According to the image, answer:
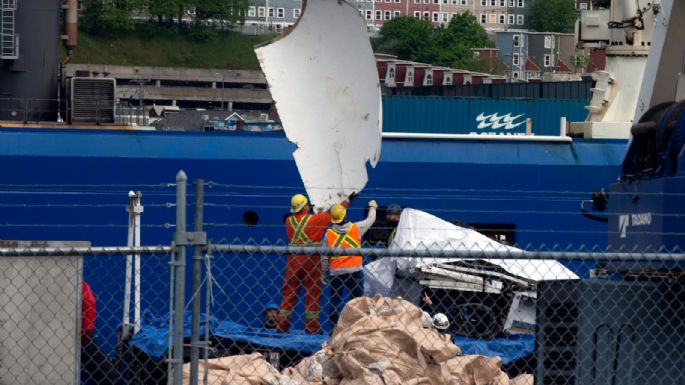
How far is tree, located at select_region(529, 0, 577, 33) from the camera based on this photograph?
443 feet

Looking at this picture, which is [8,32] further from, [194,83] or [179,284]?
[194,83]

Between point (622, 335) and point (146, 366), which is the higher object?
point (622, 335)

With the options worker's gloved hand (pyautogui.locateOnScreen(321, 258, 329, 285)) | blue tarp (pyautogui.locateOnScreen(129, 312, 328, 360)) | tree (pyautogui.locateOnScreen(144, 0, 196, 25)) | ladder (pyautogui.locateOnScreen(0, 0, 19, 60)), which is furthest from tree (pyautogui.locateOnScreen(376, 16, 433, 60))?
blue tarp (pyautogui.locateOnScreen(129, 312, 328, 360))

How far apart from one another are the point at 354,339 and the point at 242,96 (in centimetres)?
7338

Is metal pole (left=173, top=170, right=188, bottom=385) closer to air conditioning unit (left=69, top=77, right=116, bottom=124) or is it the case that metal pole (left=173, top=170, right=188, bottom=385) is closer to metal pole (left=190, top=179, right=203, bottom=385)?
metal pole (left=190, top=179, right=203, bottom=385)

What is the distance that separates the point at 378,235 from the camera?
694 inches

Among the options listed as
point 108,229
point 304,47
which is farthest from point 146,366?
point 108,229

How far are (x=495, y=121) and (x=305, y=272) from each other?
8.77m

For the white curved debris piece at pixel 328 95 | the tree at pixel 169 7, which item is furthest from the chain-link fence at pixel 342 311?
the tree at pixel 169 7

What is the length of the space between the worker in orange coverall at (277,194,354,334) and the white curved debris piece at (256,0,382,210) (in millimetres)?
950

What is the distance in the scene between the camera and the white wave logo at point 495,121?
76.7 feet

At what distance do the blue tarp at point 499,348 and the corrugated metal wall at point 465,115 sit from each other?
31.8 ft

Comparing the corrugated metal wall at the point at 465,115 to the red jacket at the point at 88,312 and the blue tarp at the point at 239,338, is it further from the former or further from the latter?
the red jacket at the point at 88,312

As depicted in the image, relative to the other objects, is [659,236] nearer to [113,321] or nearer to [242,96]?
[113,321]
